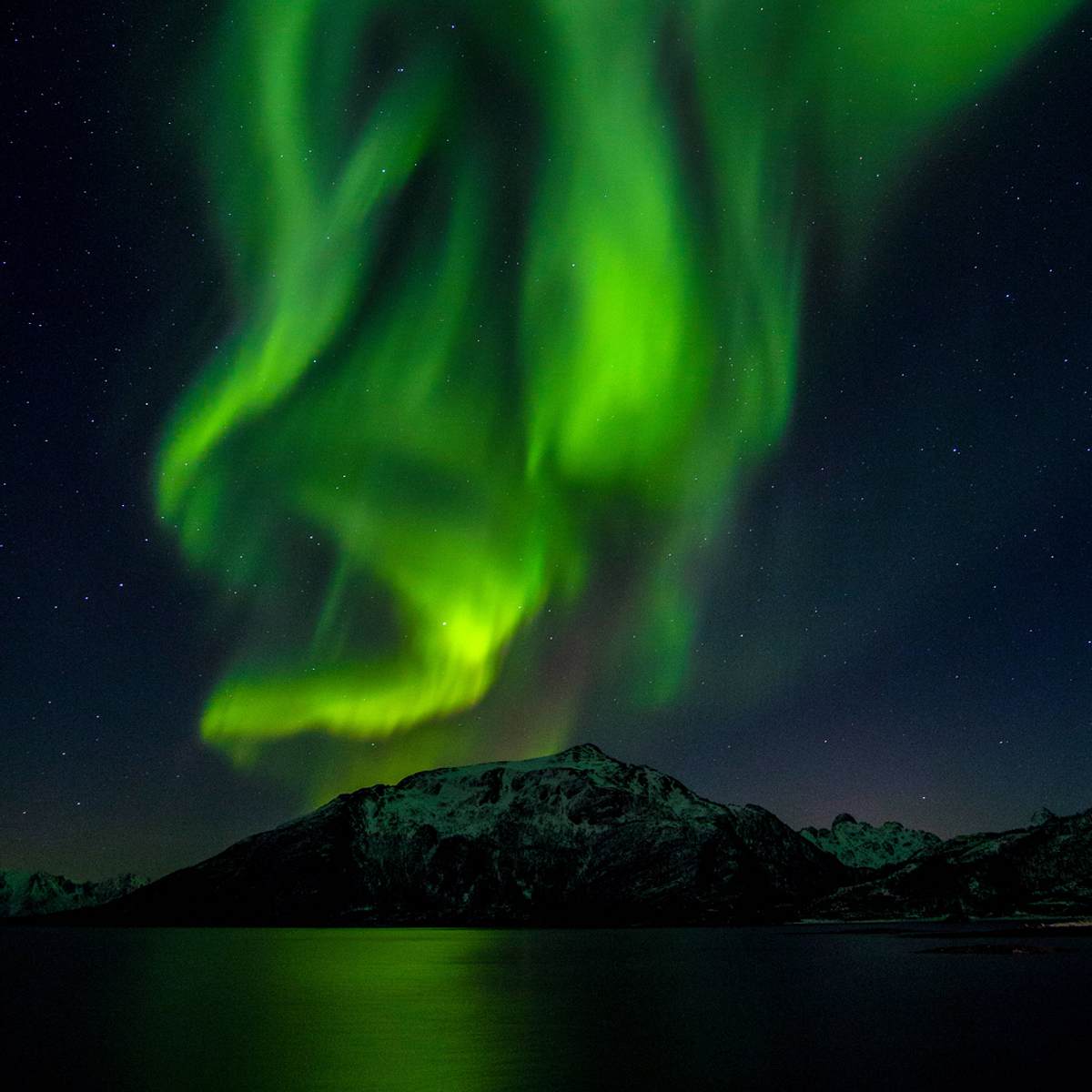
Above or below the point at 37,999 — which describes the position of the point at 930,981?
below

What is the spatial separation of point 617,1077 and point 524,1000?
44.5 m

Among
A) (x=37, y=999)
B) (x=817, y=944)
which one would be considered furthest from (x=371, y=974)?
(x=817, y=944)

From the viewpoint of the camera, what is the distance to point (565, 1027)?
56.5 metres

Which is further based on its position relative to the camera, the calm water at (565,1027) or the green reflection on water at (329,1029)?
the green reflection on water at (329,1029)

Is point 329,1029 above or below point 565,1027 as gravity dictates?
above

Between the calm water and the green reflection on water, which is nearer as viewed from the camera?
the calm water

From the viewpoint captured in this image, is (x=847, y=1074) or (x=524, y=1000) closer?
(x=847, y=1074)

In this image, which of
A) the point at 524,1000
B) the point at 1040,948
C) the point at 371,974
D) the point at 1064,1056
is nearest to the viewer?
the point at 1064,1056

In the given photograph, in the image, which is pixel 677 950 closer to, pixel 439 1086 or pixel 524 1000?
pixel 524 1000

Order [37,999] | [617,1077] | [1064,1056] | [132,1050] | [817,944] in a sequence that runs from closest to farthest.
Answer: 1. [617,1077]
2. [1064,1056]
3. [132,1050]
4. [37,999]
5. [817,944]

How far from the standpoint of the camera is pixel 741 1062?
135ft

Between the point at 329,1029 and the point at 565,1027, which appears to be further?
the point at 329,1029

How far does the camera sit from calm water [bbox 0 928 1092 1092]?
3891 centimetres

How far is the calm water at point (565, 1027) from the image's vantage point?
38.9 metres
